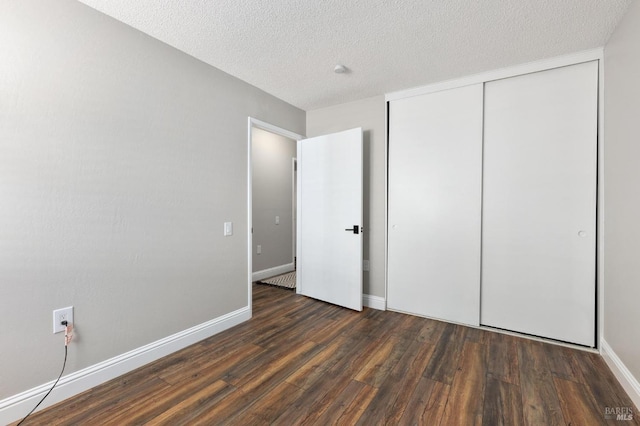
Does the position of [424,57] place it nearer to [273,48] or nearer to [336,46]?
[336,46]

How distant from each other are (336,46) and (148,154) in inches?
66.0

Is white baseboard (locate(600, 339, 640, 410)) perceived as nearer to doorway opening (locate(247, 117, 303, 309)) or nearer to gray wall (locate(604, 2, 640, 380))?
gray wall (locate(604, 2, 640, 380))

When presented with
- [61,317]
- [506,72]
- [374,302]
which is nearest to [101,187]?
[61,317]

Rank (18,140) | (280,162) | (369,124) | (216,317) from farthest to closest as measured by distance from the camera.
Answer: (280,162) → (369,124) → (216,317) → (18,140)

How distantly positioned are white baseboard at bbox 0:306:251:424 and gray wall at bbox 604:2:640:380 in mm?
3018

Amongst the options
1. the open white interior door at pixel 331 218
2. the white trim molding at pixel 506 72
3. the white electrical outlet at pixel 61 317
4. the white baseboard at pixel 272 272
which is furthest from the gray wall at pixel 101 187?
the white trim molding at pixel 506 72

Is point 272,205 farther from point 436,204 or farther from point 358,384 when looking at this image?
point 358,384

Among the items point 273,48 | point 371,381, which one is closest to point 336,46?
point 273,48

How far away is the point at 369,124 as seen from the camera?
339cm

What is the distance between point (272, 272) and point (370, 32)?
377cm

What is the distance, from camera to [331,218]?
347cm

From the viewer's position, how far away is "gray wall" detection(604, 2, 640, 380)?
5.68 ft

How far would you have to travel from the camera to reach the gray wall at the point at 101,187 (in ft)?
5.16

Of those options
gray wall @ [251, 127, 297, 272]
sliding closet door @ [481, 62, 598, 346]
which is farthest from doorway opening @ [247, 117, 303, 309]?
sliding closet door @ [481, 62, 598, 346]
